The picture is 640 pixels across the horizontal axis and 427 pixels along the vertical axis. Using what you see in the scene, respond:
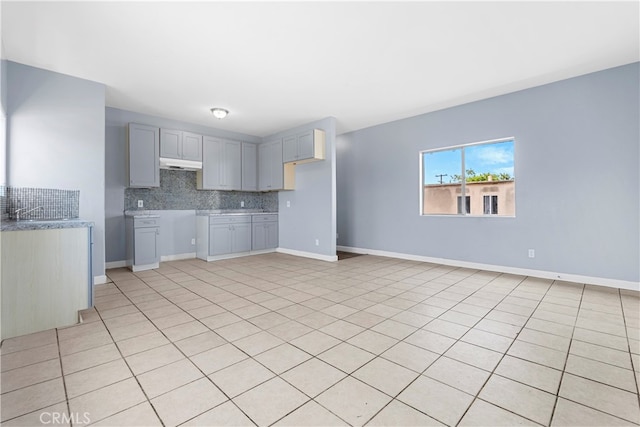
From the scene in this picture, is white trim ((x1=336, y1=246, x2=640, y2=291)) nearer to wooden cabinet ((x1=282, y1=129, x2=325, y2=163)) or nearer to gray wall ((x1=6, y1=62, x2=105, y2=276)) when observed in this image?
wooden cabinet ((x1=282, y1=129, x2=325, y2=163))

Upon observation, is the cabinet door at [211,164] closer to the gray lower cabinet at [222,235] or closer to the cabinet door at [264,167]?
the gray lower cabinet at [222,235]

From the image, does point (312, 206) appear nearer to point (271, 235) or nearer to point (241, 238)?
point (271, 235)

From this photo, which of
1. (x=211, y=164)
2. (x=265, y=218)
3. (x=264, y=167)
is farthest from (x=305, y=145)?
(x=211, y=164)

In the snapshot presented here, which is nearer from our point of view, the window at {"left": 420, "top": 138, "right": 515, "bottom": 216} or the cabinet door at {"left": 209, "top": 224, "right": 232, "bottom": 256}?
the window at {"left": 420, "top": 138, "right": 515, "bottom": 216}

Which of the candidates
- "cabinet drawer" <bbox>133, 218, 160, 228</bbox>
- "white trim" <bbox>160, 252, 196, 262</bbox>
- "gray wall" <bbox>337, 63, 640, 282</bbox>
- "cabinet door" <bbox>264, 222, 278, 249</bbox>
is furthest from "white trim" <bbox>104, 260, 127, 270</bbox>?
"gray wall" <bbox>337, 63, 640, 282</bbox>

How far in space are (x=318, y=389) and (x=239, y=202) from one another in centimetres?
551

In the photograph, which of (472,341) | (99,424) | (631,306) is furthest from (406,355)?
(631,306)

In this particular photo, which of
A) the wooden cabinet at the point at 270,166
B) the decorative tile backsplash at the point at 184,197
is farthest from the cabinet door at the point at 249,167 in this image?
the decorative tile backsplash at the point at 184,197

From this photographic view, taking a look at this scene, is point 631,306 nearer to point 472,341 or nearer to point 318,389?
point 472,341

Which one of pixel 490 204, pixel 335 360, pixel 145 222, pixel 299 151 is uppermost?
pixel 299 151

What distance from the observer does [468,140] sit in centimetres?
460

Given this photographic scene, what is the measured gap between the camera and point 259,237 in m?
6.12

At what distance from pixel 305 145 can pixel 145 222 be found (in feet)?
10.1

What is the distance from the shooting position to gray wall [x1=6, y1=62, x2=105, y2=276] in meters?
3.22
